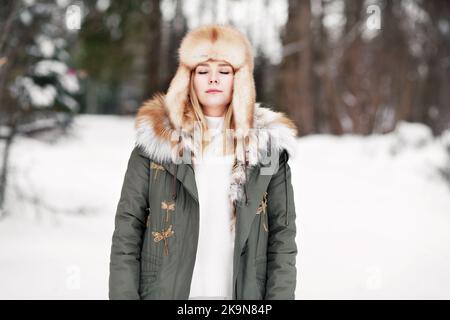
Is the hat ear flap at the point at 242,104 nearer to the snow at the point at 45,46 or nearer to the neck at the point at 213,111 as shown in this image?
the neck at the point at 213,111

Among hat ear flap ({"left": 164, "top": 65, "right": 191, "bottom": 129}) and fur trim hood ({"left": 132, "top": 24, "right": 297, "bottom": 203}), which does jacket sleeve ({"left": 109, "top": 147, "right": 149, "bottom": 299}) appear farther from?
hat ear flap ({"left": 164, "top": 65, "right": 191, "bottom": 129})

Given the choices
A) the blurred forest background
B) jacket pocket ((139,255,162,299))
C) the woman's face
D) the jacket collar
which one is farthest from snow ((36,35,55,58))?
jacket pocket ((139,255,162,299))

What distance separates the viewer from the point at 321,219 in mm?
7406

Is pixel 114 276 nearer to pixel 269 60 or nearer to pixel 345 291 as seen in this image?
pixel 345 291

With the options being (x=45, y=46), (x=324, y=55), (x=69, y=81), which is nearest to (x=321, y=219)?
(x=69, y=81)

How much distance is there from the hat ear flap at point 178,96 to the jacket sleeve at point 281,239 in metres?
0.48

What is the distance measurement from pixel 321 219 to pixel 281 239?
5.35 m

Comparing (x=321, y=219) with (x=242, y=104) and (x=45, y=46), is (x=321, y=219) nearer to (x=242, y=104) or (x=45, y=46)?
(x=45, y=46)

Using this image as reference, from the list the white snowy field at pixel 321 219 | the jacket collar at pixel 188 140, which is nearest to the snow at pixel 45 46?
the white snowy field at pixel 321 219

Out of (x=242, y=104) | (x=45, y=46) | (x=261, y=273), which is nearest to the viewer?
(x=261, y=273)

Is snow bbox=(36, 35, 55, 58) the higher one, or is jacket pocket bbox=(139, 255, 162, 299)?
snow bbox=(36, 35, 55, 58)

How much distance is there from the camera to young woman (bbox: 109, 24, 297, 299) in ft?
6.99

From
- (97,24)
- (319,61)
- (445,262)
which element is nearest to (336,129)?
(319,61)

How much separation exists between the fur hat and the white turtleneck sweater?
0.84 ft
